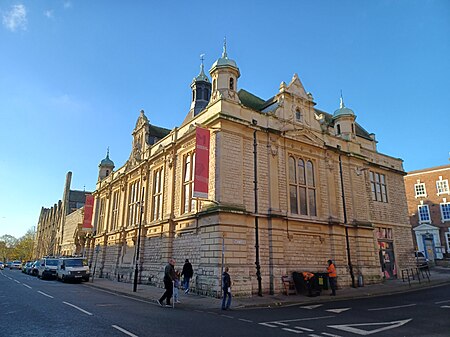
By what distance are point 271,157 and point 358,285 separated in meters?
10.9

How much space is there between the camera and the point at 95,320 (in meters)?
9.33

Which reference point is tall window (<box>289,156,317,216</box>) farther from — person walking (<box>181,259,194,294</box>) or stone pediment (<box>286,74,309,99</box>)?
person walking (<box>181,259,194,294</box>)

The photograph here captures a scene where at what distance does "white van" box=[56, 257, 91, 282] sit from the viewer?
25859 millimetres

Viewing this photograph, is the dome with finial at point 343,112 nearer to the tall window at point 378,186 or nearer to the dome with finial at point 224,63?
the tall window at point 378,186

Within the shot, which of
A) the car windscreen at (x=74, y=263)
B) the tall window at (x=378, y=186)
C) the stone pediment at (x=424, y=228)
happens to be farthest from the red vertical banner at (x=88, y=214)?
the stone pediment at (x=424, y=228)

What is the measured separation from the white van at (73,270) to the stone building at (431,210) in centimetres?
3919

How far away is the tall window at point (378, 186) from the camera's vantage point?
2791cm

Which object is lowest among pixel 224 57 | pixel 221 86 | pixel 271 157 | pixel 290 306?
pixel 290 306

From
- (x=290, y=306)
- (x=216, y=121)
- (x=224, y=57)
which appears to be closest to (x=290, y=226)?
(x=290, y=306)

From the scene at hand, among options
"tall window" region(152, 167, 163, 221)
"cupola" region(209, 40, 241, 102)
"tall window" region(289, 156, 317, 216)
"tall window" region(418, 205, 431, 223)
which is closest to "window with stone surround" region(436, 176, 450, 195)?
"tall window" region(418, 205, 431, 223)

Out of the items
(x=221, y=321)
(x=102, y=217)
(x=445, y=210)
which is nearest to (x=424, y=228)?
(x=445, y=210)

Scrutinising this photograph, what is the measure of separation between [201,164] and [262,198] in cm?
427

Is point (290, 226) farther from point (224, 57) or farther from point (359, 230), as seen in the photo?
point (224, 57)

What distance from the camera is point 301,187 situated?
71.4 feet
